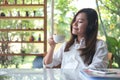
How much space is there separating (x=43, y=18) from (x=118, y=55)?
5.45ft

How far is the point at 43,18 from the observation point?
4.70 meters

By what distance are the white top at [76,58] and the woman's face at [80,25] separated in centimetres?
7

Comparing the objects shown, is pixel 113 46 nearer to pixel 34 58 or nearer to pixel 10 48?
pixel 34 58

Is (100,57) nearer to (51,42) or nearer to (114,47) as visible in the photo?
(51,42)

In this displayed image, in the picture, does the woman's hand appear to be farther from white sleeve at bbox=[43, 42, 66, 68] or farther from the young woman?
white sleeve at bbox=[43, 42, 66, 68]

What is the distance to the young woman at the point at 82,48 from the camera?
1.62 m

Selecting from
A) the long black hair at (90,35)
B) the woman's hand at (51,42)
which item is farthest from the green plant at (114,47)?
the woman's hand at (51,42)

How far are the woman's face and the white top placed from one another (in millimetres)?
71

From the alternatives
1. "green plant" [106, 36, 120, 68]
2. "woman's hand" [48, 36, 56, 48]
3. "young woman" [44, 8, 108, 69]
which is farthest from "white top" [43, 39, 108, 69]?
"green plant" [106, 36, 120, 68]

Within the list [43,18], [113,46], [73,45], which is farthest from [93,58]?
[43,18]

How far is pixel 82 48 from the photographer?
167cm

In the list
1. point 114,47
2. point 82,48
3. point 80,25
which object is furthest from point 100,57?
point 114,47

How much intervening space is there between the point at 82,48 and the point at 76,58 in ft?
0.27

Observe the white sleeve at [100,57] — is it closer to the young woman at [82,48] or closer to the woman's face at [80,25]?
the young woman at [82,48]
